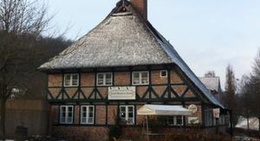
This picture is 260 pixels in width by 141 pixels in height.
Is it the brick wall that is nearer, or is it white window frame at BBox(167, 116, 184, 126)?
the brick wall

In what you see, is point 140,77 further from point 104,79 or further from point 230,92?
point 230,92

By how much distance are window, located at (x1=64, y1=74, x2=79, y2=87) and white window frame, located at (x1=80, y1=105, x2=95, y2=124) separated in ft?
6.40

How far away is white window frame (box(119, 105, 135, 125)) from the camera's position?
33.2 metres

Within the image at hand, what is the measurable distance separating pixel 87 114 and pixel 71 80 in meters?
2.99

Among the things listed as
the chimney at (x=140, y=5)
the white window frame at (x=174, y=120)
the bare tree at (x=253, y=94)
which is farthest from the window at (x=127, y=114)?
the bare tree at (x=253, y=94)

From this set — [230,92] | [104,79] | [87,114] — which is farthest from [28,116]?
[230,92]

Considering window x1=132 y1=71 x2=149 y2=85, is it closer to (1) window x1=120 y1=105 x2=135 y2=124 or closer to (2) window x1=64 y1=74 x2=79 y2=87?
(1) window x1=120 y1=105 x2=135 y2=124

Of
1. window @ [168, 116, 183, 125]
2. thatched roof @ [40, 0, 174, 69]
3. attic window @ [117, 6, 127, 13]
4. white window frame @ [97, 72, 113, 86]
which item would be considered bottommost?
window @ [168, 116, 183, 125]

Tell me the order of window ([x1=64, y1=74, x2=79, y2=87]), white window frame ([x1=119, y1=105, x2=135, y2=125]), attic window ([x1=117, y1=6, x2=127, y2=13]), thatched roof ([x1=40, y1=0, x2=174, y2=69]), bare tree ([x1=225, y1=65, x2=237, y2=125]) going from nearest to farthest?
white window frame ([x1=119, y1=105, x2=135, y2=125]), thatched roof ([x1=40, y1=0, x2=174, y2=69]), window ([x1=64, y1=74, x2=79, y2=87]), attic window ([x1=117, y1=6, x2=127, y2=13]), bare tree ([x1=225, y1=65, x2=237, y2=125])

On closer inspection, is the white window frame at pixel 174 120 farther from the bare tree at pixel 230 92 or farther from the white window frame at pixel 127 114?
the bare tree at pixel 230 92

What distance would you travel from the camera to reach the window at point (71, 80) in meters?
35.4

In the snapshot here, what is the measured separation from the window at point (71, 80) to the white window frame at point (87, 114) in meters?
1.95

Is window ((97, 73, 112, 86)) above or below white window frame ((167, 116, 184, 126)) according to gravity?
above

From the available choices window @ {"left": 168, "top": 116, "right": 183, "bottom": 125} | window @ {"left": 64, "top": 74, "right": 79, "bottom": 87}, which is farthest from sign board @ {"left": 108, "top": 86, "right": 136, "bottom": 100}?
window @ {"left": 168, "top": 116, "right": 183, "bottom": 125}
